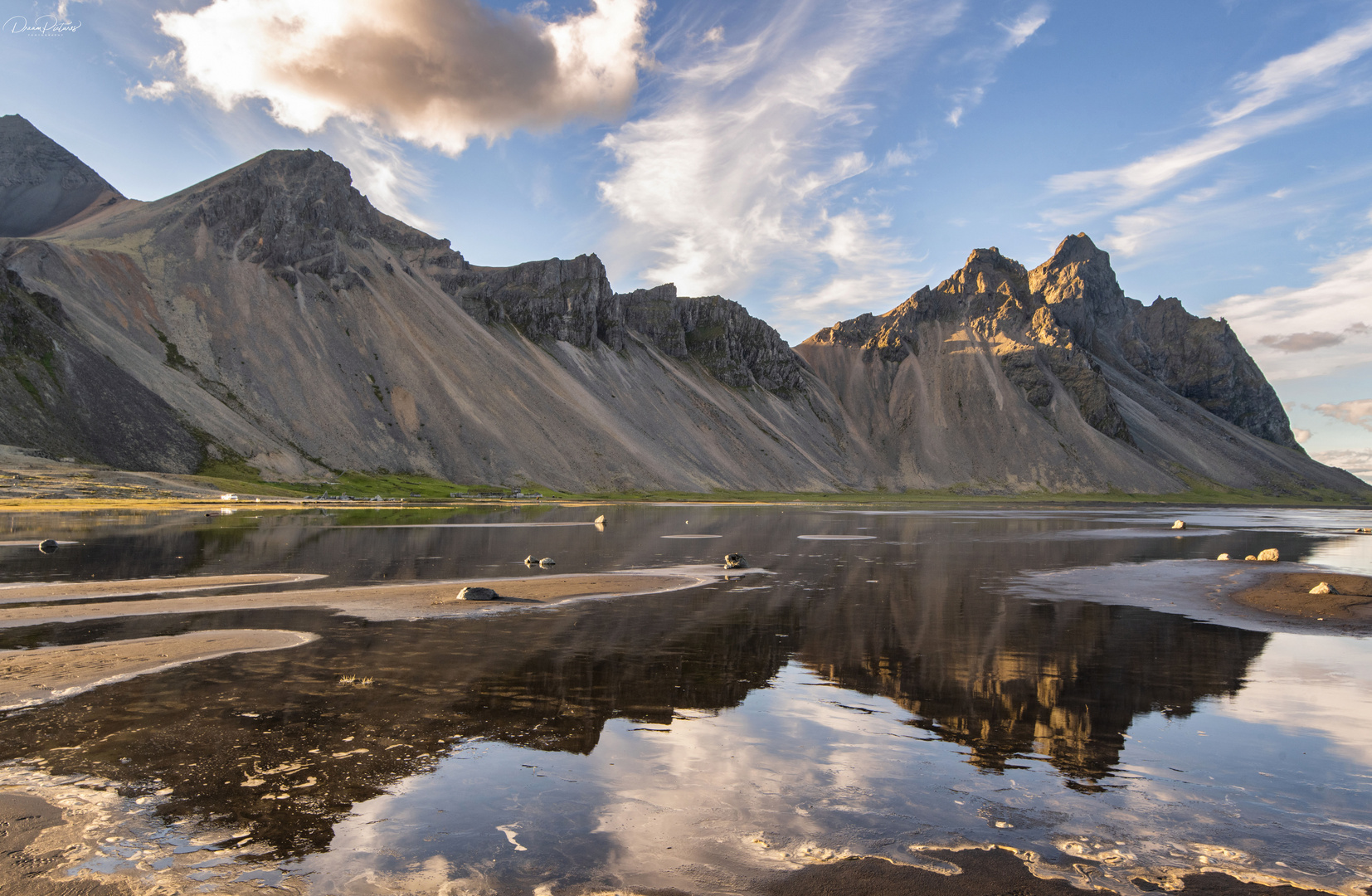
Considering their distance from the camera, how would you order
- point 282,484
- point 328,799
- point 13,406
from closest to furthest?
point 328,799 → point 13,406 → point 282,484

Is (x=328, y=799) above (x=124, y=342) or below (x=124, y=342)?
below

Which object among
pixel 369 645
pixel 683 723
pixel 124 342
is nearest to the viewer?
pixel 683 723

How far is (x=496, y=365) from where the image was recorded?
158m

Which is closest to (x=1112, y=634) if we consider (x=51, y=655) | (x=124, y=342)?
(x=51, y=655)

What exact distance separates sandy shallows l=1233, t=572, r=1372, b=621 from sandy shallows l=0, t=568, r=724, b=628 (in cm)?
2400

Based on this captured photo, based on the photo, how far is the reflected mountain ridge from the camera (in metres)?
12.1

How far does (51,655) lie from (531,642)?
37.9 ft

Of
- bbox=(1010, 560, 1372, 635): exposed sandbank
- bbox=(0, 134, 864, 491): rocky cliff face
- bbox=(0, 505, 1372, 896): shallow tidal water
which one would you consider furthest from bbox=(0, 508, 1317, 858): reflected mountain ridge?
bbox=(0, 134, 864, 491): rocky cliff face

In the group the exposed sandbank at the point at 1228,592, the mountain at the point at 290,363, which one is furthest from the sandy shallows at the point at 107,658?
the mountain at the point at 290,363

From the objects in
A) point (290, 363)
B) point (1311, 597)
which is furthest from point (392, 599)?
point (290, 363)

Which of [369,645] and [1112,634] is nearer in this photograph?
[369,645]

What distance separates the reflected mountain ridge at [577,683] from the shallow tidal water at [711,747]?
0.09 m

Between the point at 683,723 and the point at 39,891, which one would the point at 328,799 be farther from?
the point at 683,723

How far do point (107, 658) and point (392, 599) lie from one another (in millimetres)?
10729
